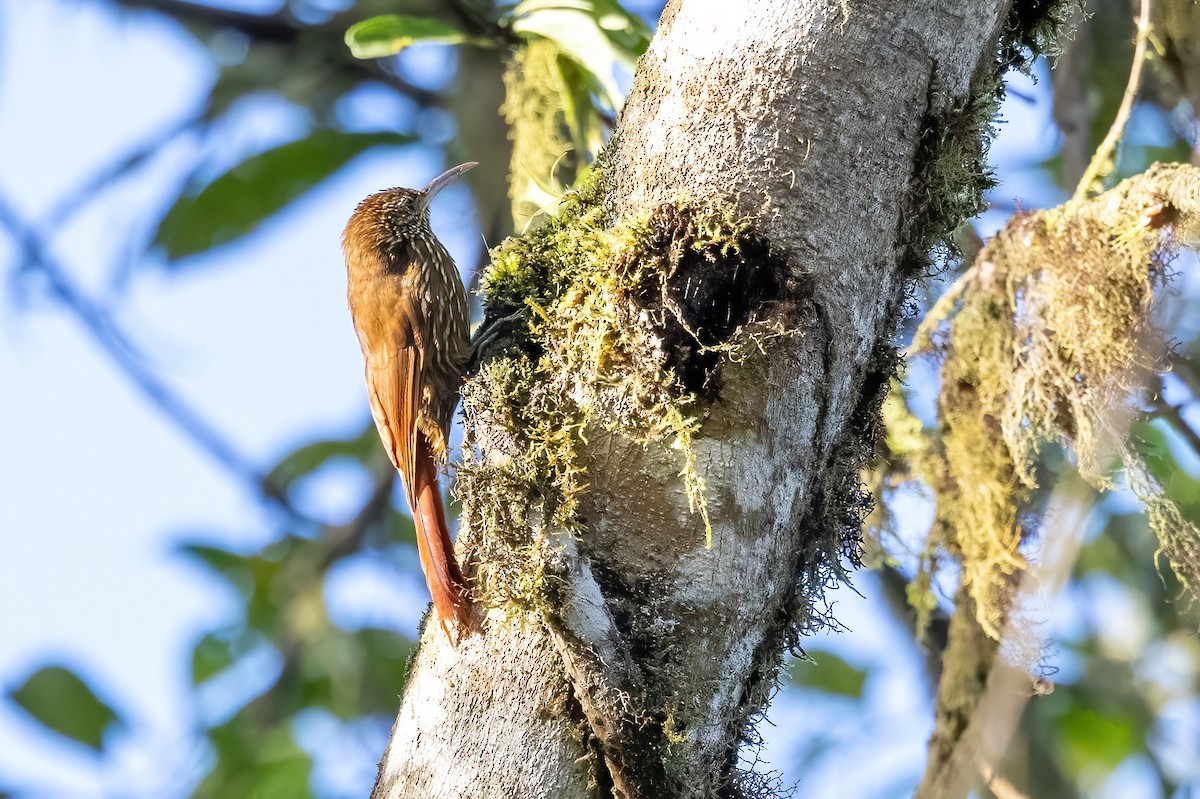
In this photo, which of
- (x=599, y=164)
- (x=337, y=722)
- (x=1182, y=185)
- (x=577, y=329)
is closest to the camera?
(x=577, y=329)

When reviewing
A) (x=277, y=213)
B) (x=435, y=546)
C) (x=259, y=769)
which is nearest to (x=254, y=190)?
(x=277, y=213)

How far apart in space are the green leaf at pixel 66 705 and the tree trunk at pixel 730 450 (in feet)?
7.80

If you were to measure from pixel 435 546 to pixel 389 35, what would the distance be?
1630mm

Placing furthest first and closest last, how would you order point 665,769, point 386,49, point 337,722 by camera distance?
point 337,722
point 386,49
point 665,769

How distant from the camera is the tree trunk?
184 cm

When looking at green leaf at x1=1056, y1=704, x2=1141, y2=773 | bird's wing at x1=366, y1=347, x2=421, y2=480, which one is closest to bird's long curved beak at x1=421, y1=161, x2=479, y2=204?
bird's wing at x1=366, y1=347, x2=421, y2=480

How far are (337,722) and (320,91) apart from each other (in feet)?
7.76

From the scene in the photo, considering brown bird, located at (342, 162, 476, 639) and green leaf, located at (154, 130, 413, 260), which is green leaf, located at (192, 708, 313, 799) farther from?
green leaf, located at (154, 130, 413, 260)

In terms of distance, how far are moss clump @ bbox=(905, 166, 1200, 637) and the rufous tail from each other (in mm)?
1369

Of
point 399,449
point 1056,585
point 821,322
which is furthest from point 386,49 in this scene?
point 1056,585

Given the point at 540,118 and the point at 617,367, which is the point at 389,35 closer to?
the point at 540,118

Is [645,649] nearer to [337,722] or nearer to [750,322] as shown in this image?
[750,322]

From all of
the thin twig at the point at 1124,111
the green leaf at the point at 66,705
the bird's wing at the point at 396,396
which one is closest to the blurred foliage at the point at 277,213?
the green leaf at the point at 66,705

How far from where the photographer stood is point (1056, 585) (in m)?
1.85
